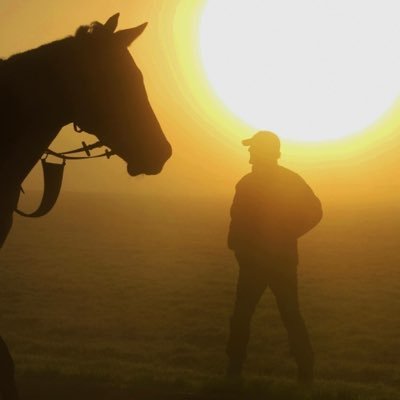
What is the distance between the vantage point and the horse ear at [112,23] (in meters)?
4.90

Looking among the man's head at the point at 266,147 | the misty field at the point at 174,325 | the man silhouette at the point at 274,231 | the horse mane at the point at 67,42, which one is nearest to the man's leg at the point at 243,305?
the man silhouette at the point at 274,231

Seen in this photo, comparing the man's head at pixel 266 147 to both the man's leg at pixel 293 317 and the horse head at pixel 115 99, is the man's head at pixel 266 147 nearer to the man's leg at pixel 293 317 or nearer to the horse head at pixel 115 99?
the man's leg at pixel 293 317

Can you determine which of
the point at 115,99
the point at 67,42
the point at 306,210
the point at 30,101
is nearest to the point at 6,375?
the point at 30,101

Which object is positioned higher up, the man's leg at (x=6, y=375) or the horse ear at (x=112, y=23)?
the horse ear at (x=112, y=23)

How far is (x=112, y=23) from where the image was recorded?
491 cm

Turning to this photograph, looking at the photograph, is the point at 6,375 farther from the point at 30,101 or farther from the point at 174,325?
the point at 174,325

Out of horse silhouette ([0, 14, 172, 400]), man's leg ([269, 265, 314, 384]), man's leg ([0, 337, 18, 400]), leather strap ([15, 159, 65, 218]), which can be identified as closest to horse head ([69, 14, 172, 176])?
horse silhouette ([0, 14, 172, 400])

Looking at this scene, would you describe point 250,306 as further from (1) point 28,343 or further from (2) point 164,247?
(2) point 164,247

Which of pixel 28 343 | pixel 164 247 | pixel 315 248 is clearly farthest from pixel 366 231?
pixel 28 343

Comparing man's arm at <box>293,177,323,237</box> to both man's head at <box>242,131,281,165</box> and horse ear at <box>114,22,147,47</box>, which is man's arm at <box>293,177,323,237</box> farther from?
horse ear at <box>114,22,147,47</box>

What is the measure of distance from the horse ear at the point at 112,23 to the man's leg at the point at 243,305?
4.63 m

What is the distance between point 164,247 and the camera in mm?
42969

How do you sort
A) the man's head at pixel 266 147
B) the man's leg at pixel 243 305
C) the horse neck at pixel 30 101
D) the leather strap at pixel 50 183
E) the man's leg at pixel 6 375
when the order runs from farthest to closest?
the man's leg at pixel 243 305
the man's head at pixel 266 147
the man's leg at pixel 6 375
the leather strap at pixel 50 183
the horse neck at pixel 30 101

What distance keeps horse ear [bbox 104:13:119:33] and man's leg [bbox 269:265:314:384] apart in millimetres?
4605
